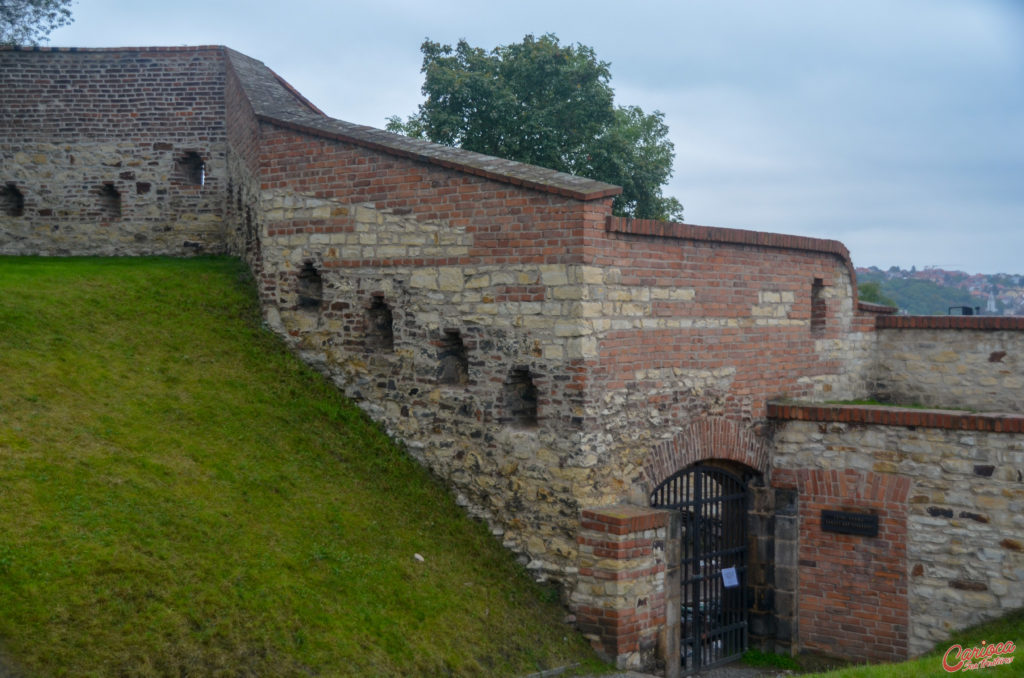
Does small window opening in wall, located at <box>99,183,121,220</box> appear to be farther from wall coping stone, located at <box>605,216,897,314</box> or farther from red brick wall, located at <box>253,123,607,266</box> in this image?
wall coping stone, located at <box>605,216,897,314</box>

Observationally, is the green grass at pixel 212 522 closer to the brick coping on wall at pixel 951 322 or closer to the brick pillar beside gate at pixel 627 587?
the brick pillar beside gate at pixel 627 587

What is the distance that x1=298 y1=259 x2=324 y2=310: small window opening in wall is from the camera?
36.9ft

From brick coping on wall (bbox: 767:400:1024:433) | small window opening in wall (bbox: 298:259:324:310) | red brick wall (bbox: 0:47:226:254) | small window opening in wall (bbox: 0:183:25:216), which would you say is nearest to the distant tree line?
red brick wall (bbox: 0:47:226:254)

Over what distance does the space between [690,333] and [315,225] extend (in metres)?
4.56

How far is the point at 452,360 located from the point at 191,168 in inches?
300

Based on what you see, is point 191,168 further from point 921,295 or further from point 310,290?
point 921,295

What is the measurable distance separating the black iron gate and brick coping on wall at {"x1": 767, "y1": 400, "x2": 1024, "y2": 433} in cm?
106

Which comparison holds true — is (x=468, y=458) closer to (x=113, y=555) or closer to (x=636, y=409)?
(x=636, y=409)

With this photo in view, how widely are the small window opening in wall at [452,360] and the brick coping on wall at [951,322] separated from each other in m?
6.59

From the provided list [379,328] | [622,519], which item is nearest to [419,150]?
[379,328]

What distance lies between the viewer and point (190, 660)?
6539 mm

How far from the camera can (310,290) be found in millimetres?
11289

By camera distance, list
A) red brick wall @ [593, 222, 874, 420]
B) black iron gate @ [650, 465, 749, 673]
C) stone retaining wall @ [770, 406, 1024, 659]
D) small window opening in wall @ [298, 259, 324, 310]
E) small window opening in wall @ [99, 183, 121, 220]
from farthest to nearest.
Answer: small window opening in wall @ [99, 183, 121, 220]
small window opening in wall @ [298, 259, 324, 310]
black iron gate @ [650, 465, 749, 673]
stone retaining wall @ [770, 406, 1024, 659]
red brick wall @ [593, 222, 874, 420]

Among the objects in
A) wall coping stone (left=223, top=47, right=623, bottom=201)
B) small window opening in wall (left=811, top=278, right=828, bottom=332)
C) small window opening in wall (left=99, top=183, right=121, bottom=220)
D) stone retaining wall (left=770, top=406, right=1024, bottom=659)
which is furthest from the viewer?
small window opening in wall (left=99, top=183, right=121, bottom=220)
